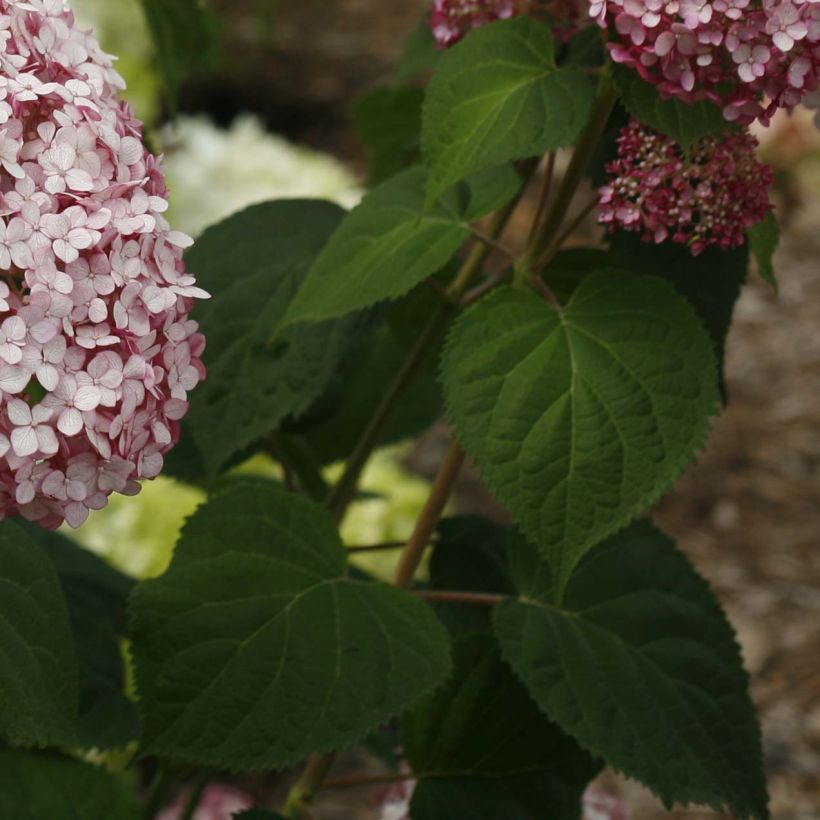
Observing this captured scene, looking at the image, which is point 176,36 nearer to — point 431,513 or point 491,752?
point 431,513

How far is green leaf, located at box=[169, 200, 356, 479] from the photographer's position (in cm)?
119

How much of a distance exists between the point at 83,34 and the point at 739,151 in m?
0.45

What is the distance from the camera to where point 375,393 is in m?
1.59

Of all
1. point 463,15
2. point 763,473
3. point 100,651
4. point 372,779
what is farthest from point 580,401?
point 763,473

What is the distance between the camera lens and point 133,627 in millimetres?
1039

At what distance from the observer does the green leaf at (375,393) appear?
1459 mm

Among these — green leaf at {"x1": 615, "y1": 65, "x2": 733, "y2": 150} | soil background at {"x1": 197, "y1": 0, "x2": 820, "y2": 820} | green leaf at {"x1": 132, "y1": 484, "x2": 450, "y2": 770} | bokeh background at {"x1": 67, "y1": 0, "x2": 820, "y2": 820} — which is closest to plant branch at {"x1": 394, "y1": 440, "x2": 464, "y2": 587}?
green leaf at {"x1": 132, "y1": 484, "x2": 450, "y2": 770}

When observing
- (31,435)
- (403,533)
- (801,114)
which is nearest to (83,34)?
(31,435)

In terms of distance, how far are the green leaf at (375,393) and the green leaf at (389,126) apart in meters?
0.20

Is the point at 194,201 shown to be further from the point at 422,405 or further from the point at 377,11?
the point at 422,405

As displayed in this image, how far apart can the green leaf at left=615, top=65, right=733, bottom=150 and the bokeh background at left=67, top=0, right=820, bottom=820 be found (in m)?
0.65

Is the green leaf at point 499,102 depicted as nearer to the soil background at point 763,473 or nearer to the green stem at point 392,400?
the green stem at point 392,400

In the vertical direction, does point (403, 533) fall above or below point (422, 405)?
below

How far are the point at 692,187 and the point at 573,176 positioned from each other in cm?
12
